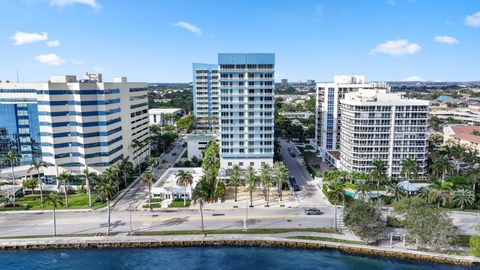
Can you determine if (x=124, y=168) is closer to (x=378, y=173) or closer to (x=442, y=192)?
(x=378, y=173)

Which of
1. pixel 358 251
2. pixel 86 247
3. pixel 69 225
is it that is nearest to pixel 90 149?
pixel 69 225

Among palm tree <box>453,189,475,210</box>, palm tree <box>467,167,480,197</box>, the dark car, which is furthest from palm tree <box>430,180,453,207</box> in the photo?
the dark car

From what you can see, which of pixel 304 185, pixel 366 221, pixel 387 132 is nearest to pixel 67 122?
pixel 304 185

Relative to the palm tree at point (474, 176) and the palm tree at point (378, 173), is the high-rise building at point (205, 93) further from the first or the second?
the palm tree at point (474, 176)

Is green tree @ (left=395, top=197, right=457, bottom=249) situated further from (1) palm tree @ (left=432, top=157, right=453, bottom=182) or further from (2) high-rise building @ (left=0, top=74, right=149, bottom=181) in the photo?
(2) high-rise building @ (left=0, top=74, right=149, bottom=181)

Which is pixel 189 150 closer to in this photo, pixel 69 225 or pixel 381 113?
pixel 69 225

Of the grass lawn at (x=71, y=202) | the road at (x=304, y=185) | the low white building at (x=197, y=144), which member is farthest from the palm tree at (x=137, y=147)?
the road at (x=304, y=185)
